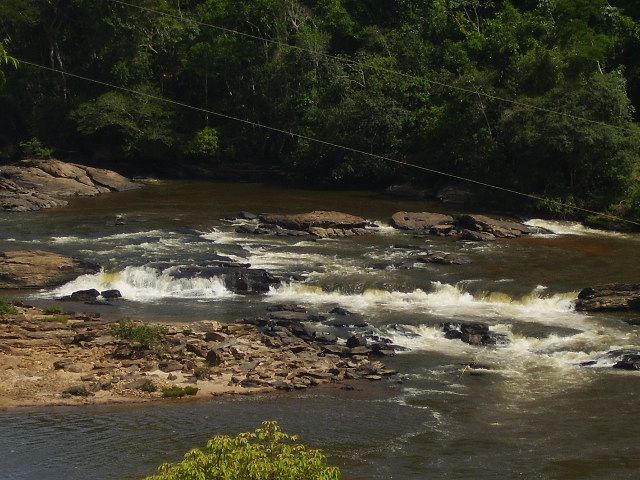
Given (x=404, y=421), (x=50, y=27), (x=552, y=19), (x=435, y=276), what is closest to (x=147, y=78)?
(x=50, y=27)

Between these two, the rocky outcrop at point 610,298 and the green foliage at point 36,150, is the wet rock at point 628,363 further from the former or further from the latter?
the green foliage at point 36,150

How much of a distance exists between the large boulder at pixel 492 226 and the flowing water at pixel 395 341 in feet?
2.39

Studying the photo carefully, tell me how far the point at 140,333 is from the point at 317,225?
14222 millimetres

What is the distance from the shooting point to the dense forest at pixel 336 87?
43062mm

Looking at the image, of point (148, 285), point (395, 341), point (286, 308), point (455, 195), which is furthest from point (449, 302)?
point (455, 195)

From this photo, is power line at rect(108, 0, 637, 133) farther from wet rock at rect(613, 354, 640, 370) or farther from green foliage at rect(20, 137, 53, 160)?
wet rock at rect(613, 354, 640, 370)

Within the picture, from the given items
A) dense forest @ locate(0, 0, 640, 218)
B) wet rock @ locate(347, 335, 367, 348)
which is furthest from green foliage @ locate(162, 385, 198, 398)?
dense forest @ locate(0, 0, 640, 218)

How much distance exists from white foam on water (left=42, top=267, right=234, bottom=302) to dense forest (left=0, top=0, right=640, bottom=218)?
16.6 m

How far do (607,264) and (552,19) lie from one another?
19.4 metres

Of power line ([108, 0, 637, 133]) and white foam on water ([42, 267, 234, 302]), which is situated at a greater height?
power line ([108, 0, 637, 133])

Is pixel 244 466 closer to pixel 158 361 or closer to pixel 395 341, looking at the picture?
pixel 158 361

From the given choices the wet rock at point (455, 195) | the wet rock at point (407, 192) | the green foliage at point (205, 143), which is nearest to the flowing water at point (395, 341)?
the wet rock at point (455, 195)

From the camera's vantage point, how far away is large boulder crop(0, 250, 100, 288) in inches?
1225

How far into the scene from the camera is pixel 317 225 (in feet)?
125
